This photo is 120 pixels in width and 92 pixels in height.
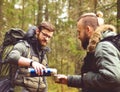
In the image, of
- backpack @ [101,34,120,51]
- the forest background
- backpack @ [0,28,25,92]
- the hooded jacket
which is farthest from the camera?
the forest background

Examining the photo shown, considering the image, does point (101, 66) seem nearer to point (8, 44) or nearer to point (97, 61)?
point (97, 61)

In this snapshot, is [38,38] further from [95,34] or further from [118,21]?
[118,21]

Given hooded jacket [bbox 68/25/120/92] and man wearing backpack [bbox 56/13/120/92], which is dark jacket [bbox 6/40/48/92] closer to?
man wearing backpack [bbox 56/13/120/92]

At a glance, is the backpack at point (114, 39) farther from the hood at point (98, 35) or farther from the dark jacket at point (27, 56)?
the dark jacket at point (27, 56)

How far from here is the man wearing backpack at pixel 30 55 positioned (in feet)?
18.3

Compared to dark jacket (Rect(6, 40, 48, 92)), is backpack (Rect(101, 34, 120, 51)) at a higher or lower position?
higher

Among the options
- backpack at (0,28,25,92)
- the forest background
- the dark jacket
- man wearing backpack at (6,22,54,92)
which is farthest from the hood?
the forest background

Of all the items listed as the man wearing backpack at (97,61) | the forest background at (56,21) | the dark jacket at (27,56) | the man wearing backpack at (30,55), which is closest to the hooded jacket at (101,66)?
the man wearing backpack at (97,61)

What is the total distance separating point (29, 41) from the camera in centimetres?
620

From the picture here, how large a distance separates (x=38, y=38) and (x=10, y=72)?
832mm

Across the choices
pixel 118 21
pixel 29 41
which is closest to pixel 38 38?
pixel 29 41

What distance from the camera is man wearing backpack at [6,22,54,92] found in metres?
5.57

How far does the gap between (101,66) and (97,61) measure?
10 centimetres

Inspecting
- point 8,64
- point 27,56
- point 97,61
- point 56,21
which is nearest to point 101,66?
point 97,61
